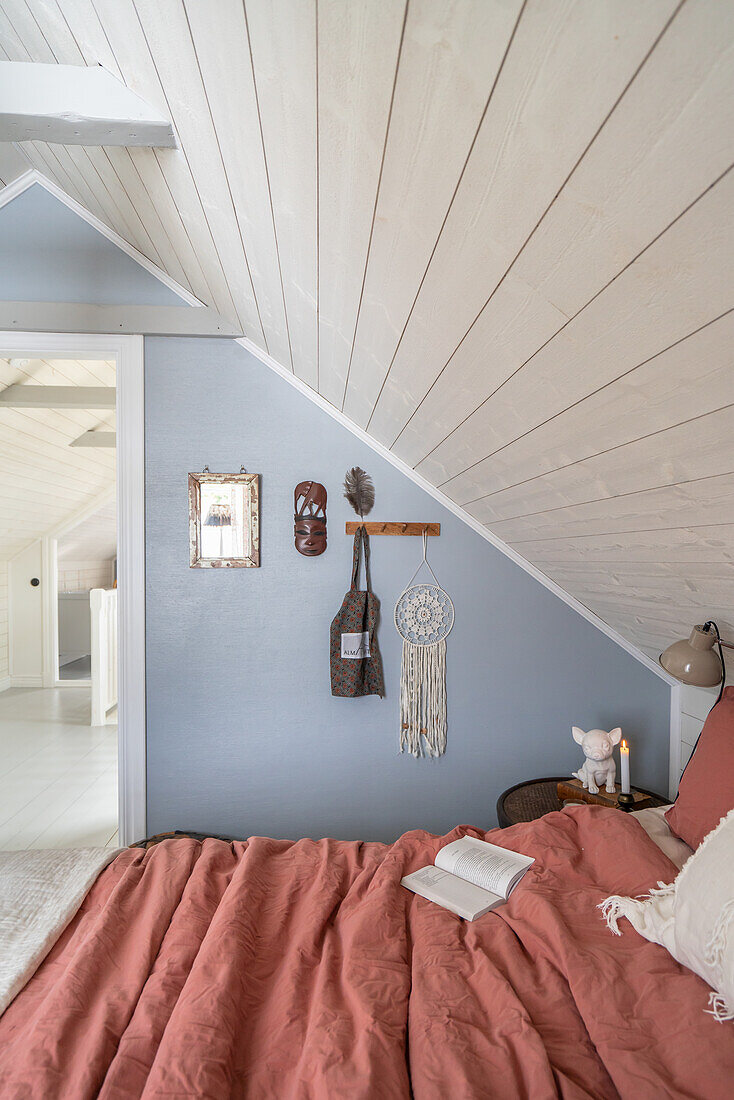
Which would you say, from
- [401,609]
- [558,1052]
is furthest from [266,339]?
[558,1052]

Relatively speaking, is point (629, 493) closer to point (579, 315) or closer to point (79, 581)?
point (579, 315)

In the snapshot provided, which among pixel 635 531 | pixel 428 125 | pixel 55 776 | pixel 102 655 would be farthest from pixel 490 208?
pixel 102 655

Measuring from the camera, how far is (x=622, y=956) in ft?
4.22

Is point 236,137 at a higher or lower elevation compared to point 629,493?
higher

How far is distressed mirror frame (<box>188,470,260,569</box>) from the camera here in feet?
8.57

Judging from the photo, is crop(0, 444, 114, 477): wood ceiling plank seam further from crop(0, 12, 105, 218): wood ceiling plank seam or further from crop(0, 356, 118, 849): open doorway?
crop(0, 12, 105, 218): wood ceiling plank seam

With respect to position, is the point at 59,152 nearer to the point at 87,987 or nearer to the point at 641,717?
the point at 87,987

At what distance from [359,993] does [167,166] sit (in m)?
1.88

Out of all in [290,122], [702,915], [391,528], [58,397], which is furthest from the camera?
[58,397]

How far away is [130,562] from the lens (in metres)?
2.60

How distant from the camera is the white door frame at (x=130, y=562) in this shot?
259cm

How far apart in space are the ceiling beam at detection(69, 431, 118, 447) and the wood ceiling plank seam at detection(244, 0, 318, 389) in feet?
11.3

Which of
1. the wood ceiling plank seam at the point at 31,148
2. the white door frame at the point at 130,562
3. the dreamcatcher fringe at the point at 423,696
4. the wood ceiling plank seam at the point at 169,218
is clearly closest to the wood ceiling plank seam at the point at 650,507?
the dreamcatcher fringe at the point at 423,696

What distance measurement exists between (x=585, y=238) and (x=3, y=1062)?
1.45m
